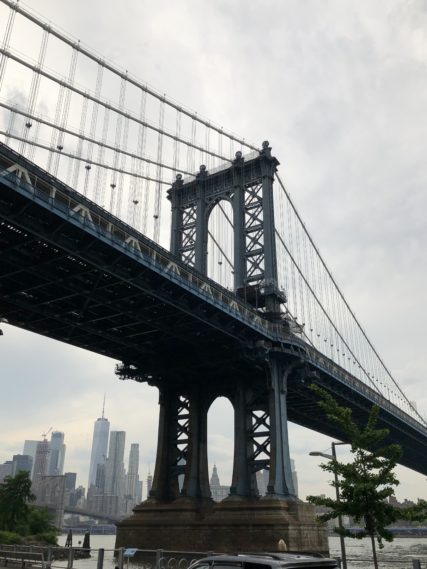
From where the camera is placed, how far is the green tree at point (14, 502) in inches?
2672

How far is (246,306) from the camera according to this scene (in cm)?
4919

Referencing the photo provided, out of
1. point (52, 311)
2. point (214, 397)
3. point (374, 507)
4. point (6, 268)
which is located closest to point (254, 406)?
point (214, 397)

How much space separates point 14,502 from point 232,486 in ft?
105

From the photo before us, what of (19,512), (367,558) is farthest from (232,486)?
(19,512)

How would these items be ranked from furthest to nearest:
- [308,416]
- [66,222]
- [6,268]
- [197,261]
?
[308,416] < [197,261] < [6,268] < [66,222]

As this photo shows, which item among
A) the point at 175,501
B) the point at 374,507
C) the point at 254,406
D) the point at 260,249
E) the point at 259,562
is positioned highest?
the point at 260,249

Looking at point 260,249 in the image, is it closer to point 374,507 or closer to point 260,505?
point 260,505

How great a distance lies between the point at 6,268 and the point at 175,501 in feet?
88.9

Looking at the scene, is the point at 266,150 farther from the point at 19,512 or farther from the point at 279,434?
the point at 19,512

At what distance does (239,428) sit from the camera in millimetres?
53344

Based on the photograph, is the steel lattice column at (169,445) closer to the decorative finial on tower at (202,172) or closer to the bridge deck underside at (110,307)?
the bridge deck underside at (110,307)

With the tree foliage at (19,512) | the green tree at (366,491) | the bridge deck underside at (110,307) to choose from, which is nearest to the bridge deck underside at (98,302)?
the bridge deck underside at (110,307)

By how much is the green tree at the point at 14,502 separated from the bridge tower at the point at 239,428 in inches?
842

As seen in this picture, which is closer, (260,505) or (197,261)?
(260,505)
